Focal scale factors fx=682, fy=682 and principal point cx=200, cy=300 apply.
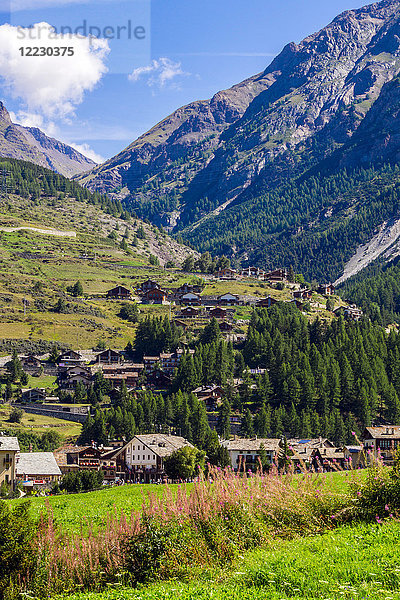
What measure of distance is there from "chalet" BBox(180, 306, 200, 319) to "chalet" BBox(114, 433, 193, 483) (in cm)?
9112

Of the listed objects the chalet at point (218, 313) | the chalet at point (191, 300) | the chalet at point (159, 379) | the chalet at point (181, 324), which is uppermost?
the chalet at point (191, 300)

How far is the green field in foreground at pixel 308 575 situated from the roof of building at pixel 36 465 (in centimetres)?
6826

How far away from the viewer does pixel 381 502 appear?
19781 millimetres

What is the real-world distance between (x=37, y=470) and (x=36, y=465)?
34.2 inches

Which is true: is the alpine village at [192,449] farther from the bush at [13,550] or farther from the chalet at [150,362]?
the chalet at [150,362]

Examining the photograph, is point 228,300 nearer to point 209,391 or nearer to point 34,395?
point 209,391

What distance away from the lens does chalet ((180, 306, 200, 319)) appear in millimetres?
185500

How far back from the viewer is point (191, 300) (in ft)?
649

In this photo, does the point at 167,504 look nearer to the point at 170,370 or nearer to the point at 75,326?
the point at 170,370

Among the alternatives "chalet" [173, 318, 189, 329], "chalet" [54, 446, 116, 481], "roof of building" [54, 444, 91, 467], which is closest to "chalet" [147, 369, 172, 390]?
"chalet" [173, 318, 189, 329]

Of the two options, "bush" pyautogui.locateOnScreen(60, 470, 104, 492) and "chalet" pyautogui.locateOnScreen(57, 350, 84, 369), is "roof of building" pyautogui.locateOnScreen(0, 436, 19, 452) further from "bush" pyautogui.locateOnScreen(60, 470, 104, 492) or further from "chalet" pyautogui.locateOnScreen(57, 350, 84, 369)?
"chalet" pyautogui.locateOnScreen(57, 350, 84, 369)

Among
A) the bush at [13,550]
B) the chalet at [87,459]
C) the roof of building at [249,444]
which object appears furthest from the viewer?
the chalet at [87,459]

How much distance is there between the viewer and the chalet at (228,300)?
196 meters

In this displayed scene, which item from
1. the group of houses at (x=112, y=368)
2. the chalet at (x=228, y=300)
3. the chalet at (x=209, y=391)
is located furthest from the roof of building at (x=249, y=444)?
the chalet at (x=228, y=300)
